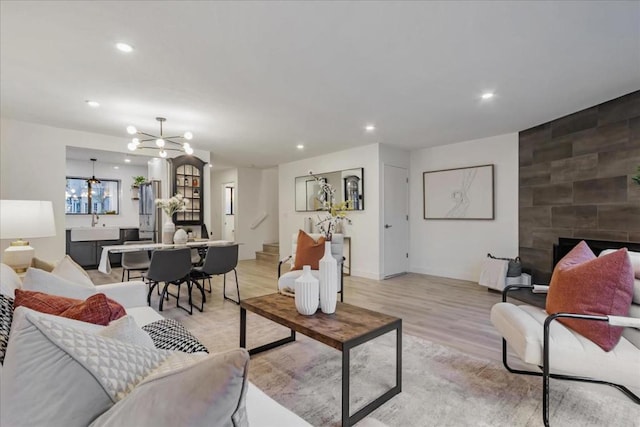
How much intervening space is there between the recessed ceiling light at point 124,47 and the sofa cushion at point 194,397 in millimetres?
2535

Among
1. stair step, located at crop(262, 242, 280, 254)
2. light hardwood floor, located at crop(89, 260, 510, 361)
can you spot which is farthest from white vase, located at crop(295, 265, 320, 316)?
stair step, located at crop(262, 242, 280, 254)

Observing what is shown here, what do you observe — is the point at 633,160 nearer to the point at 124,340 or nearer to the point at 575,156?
the point at 575,156

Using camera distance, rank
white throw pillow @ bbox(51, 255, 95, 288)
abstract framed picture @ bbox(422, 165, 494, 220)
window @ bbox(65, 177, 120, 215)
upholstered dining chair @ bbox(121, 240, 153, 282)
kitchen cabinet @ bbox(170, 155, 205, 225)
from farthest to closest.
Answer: window @ bbox(65, 177, 120, 215) → kitchen cabinet @ bbox(170, 155, 205, 225) → abstract framed picture @ bbox(422, 165, 494, 220) → upholstered dining chair @ bbox(121, 240, 153, 282) → white throw pillow @ bbox(51, 255, 95, 288)

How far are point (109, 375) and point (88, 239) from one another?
280 inches

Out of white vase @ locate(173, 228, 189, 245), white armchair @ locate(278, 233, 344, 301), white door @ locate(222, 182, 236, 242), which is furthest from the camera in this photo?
white door @ locate(222, 182, 236, 242)

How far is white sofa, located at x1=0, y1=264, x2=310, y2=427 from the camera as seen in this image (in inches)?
39.9

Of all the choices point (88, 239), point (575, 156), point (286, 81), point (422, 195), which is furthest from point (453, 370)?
point (88, 239)

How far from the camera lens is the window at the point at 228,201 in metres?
8.99

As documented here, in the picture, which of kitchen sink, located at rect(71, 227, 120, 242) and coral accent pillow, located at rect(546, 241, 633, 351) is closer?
coral accent pillow, located at rect(546, 241, 633, 351)

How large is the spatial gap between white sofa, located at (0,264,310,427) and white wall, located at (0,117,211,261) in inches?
120

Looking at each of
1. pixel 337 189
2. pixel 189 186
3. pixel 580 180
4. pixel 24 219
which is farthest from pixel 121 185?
pixel 580 180

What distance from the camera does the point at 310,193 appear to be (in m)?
6.77

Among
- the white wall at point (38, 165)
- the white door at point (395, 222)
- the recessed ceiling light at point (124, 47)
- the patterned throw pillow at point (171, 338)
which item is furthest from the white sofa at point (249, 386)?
the white door at point (395, 222)

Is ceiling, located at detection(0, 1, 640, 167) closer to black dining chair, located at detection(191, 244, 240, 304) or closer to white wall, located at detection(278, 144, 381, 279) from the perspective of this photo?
white wall, located at detection(278, 144, 381, 279)
